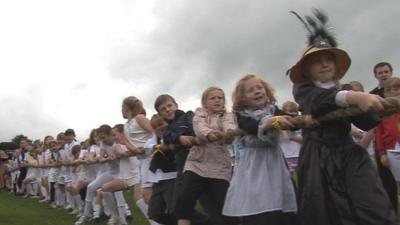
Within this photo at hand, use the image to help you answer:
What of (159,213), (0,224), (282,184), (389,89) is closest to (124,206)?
(0,224)

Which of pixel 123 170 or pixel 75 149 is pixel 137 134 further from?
pixel 75 149

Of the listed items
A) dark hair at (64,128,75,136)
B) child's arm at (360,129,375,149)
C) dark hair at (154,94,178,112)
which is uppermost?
dark hair at (64,128,75,136)

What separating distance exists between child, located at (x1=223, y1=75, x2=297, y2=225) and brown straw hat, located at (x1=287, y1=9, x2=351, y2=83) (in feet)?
1.08

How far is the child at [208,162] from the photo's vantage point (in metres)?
5.61

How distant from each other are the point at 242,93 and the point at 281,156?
22.7 inches

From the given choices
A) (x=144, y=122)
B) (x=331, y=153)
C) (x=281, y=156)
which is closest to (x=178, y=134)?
(x=281, y=156)

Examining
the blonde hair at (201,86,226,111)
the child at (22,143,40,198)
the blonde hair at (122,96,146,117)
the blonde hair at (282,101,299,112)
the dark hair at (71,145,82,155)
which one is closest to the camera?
the blonde hair at (201,86,226,111)

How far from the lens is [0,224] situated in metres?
10.4

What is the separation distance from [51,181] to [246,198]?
1258 centimetres

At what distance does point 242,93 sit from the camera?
4621 millimetres

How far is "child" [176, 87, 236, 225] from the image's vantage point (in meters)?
5.61

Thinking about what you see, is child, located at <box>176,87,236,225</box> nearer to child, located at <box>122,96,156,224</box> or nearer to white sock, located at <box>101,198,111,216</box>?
child, located at <box>122,96,156,224</box>

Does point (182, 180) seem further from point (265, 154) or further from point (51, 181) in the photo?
point (51, 181)

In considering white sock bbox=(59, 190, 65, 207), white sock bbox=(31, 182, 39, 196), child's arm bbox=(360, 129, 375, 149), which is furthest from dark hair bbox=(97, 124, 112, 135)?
white sock bbox=(31, 182, 39, 196)
